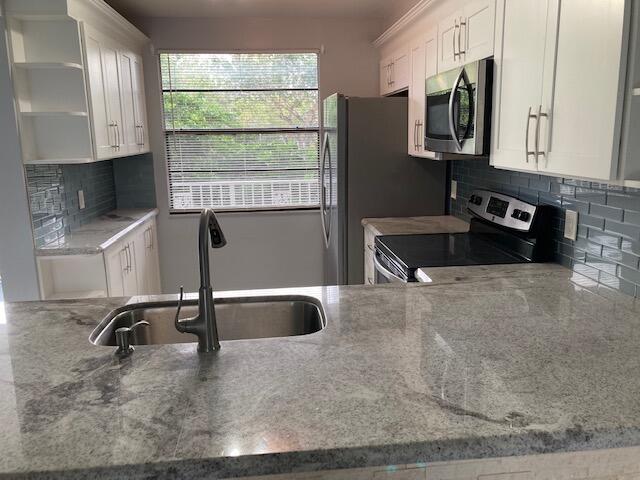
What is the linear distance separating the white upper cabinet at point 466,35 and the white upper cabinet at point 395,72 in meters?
0.74

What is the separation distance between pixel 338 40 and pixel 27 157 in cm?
260

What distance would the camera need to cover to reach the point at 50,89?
108 inches

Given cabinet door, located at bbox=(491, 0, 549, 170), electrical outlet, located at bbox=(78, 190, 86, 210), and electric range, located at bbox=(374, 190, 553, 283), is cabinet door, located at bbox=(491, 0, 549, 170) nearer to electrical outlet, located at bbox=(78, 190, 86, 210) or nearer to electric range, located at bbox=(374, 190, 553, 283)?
electric range, located at bbox=(374, 190, 553, 283)

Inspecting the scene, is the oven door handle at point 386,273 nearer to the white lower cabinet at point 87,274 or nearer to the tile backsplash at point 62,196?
the white lower cabinet at point 87,274

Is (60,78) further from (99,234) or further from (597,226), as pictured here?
(597,226)

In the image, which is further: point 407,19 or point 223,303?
point 407,19

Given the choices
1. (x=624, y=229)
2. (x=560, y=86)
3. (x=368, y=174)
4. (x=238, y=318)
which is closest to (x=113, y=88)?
(x=368, y=174)

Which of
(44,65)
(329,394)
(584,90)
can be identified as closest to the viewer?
(329,394)

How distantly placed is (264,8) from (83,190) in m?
1.88

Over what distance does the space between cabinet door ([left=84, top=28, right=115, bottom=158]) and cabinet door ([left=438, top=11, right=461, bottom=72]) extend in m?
1.91

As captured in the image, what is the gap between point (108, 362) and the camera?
121 centimetres

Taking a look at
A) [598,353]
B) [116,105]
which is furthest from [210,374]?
[116,105]

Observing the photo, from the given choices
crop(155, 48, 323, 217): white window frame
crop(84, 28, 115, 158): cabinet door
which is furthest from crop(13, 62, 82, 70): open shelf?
crop(155, 48, 323, 217): white window frame

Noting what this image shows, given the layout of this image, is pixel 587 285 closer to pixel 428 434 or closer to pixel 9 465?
pixel 428 434
